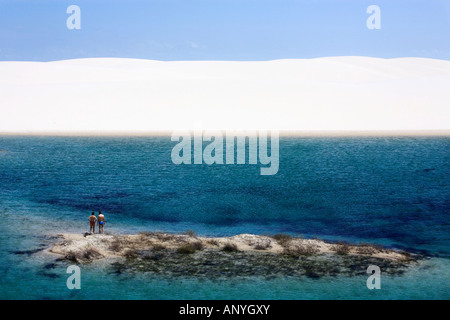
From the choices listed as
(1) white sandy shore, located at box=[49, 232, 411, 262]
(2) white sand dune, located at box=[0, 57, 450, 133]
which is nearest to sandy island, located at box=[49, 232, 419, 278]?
(1) white sandy shore, located at box=[49, 232, 411, 262]

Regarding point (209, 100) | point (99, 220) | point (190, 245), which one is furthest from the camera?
point (209, 100)

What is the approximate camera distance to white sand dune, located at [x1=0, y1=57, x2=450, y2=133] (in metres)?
85.4

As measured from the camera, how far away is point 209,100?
93125mm

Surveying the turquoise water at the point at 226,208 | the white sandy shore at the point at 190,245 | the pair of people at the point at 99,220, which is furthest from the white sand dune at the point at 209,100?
the white sandy shore at the point at 190,245

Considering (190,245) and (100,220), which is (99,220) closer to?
(100,220)

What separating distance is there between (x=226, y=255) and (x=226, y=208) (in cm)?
820

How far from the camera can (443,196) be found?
96.1ft

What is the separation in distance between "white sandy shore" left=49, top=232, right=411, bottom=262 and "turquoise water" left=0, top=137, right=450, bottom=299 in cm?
101

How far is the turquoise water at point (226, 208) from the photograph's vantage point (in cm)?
1545

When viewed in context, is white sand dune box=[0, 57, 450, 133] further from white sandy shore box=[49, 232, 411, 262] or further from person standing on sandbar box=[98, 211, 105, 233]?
white sandy shore box=[49, 232, 411, 262]

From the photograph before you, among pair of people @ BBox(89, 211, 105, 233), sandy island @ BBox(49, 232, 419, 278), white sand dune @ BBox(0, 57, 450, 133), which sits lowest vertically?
sandy island @ BBox(49, 232, 419, 278)

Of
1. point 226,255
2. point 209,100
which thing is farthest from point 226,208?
point 209,100
